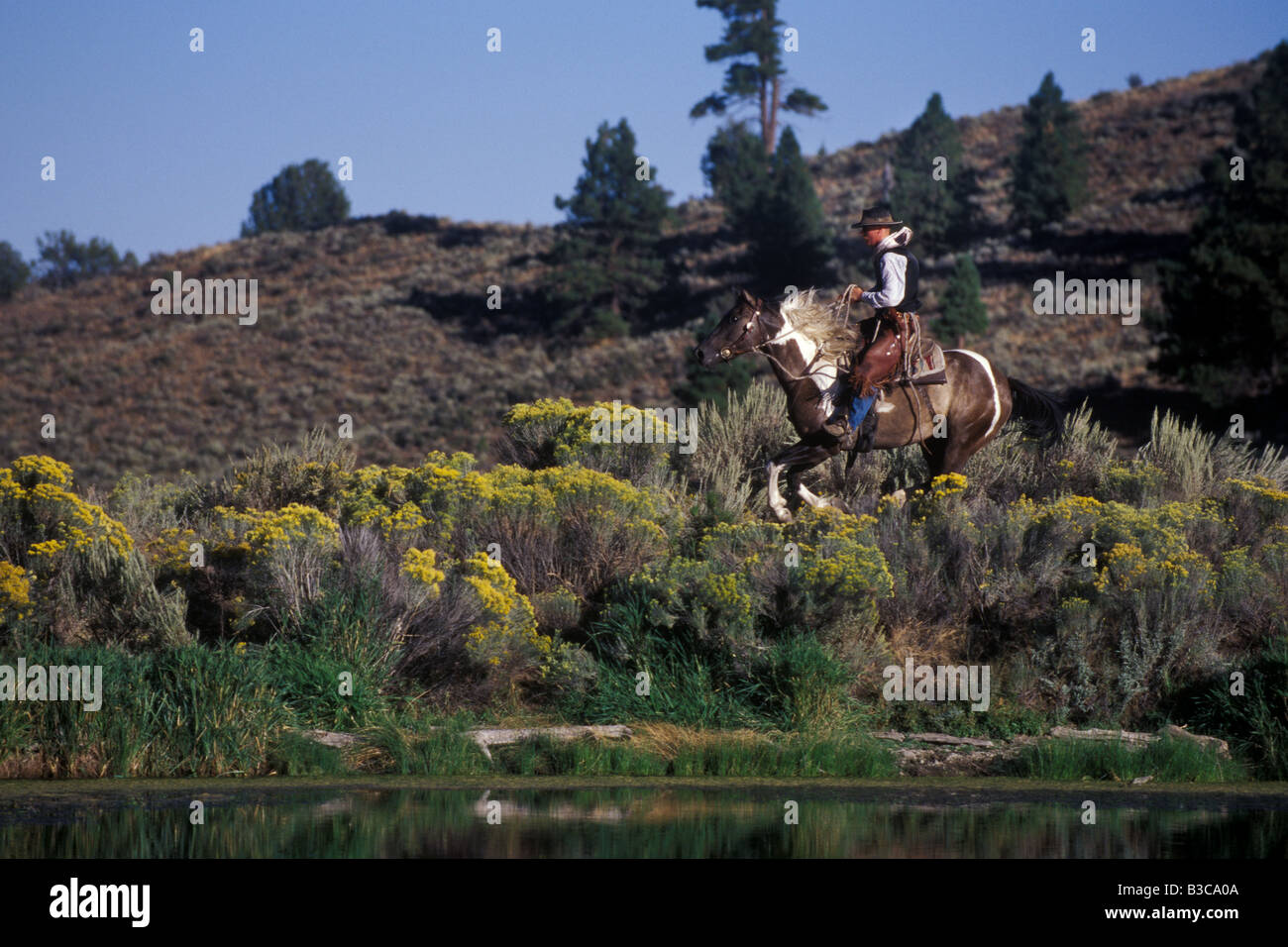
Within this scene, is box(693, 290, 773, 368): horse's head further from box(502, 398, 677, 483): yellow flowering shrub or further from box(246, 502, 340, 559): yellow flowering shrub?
box(246, 502, 340, 559): yellow flowering shrub

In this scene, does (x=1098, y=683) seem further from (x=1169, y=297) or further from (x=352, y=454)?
(x=1169, y=297)

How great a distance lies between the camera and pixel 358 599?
1201 cm

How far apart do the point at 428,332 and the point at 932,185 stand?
2209cm

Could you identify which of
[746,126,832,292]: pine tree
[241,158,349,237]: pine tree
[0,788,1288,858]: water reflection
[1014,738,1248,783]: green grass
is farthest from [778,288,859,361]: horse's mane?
[241,158,349,237]: pine tree

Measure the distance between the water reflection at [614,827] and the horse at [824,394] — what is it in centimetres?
505

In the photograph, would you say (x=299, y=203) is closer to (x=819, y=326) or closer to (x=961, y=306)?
(x=961, y=306)

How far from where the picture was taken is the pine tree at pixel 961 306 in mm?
45562

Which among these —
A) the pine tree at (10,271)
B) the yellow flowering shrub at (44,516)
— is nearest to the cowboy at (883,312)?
the yellow flowering shrub at (44,516)

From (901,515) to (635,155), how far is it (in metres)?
44.0

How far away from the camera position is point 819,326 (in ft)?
47.6

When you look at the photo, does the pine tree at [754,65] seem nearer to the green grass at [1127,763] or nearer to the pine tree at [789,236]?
the pine tree at [789,236]

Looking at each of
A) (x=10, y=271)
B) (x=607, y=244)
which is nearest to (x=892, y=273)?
(x=607, y=244)

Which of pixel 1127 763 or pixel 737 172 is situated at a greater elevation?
pixel 737 172

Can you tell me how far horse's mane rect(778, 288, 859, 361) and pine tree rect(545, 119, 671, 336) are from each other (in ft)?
136
